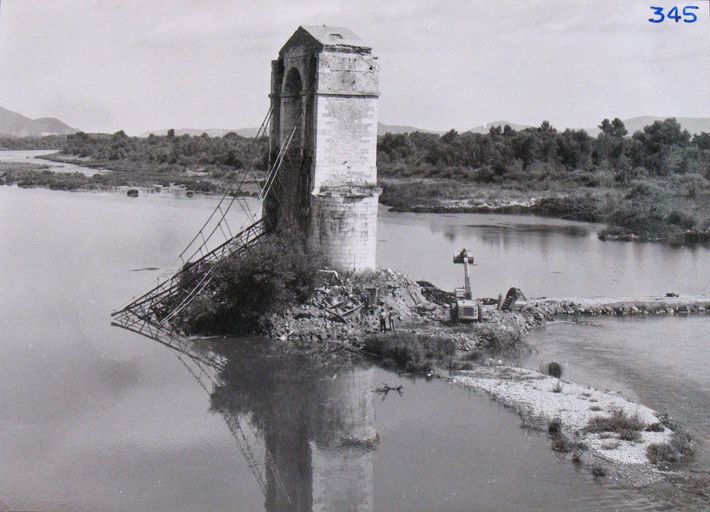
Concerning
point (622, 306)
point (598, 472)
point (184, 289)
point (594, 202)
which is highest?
point (594, 202)

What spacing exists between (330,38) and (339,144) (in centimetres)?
258

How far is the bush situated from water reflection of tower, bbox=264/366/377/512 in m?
2.80

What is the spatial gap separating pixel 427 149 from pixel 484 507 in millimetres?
74463

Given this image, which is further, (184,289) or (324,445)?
(184,289)

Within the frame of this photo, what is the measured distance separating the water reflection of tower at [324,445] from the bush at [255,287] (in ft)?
9.20

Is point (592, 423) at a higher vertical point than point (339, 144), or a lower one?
lower

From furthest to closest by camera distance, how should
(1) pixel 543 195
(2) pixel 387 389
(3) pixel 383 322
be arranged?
(1) pixel 543 195 → (3) pixel 383 322 → (2) pixel 387 389

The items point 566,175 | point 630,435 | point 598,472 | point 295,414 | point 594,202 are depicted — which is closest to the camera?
point 598,472

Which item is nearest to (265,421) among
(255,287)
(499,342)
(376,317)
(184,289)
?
(255,287)

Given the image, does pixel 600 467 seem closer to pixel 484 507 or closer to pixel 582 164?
pixel 484 507

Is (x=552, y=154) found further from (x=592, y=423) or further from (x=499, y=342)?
(x=592, y=423)

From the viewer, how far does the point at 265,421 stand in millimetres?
15102

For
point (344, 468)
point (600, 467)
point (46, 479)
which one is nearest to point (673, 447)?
point (600, 467)

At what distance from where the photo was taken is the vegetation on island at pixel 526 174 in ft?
164
